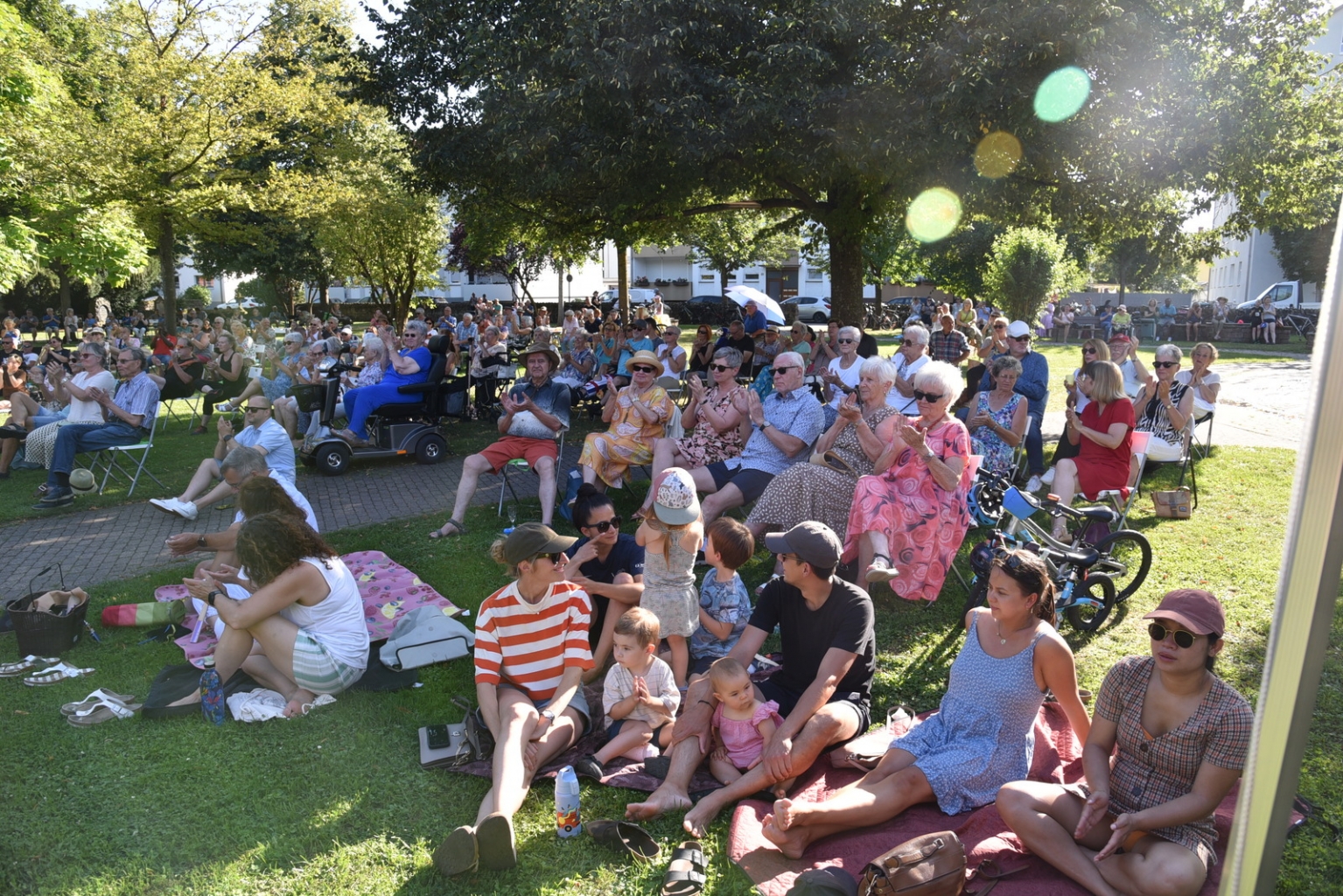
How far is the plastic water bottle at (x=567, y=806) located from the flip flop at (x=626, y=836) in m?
0.08

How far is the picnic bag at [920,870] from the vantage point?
297cm

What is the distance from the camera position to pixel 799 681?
164 inches

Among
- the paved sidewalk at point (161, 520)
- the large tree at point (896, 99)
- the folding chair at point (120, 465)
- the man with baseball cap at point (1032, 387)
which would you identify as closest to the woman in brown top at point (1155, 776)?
the man with baseball cap at point (1032, 387)

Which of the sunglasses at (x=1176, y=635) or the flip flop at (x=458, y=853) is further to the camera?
the flip flop at (x=458, y=853)

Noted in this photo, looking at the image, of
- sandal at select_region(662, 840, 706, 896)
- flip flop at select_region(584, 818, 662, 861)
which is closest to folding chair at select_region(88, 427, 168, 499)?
flip flop at select_region(584, 818, 662, 861)

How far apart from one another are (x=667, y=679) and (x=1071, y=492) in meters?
3.84

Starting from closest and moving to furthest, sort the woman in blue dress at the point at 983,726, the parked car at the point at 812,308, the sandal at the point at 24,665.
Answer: the woman in blue dress at the point at 983,726, the sandal at the point at 24,665, the parked car at the point at 812,308

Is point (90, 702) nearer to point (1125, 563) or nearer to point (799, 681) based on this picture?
point (799, 681)

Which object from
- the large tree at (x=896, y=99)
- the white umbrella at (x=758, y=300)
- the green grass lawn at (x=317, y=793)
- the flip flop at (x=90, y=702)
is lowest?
the green grass lawn at (x=317, y=793)

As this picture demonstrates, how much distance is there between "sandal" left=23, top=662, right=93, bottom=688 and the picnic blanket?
3.85m

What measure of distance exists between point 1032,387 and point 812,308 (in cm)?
3522

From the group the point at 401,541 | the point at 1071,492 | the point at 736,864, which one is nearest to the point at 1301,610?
the point at 736,864

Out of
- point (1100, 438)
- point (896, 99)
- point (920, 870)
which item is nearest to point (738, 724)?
point (920, 870)

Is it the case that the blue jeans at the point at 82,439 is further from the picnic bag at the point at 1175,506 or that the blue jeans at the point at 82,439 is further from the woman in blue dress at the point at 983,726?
the picnic bag at the point at 1175,506
